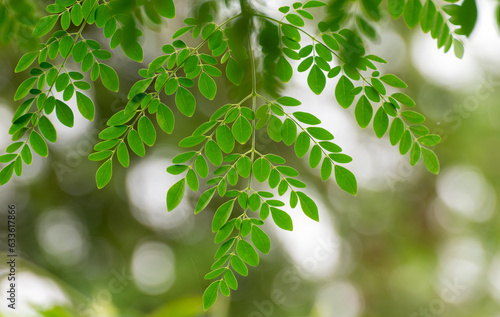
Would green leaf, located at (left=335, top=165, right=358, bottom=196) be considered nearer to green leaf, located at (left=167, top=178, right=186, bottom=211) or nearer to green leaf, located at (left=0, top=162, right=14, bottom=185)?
green leaf, located at (left=167, top=178, right=186, bottom=211)

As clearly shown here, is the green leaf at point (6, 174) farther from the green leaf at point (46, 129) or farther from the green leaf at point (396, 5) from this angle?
the green leaf at point (396, 5)

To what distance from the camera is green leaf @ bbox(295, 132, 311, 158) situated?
0.59m

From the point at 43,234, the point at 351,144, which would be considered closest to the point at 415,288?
the point at 351,144

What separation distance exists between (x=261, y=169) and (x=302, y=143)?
2.6 inches

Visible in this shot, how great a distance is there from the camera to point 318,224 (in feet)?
6.57

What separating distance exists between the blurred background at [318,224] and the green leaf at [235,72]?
1.25 meters

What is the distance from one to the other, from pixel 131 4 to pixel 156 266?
2.11m

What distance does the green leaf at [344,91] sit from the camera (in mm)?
550

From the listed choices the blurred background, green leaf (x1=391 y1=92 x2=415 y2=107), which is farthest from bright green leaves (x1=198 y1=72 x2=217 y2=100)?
the blurred background

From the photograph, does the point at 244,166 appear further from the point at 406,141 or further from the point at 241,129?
the point at 406,141

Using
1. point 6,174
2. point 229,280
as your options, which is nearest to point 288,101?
point 229,280

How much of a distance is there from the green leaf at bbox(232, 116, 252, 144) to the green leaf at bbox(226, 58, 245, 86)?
58mm

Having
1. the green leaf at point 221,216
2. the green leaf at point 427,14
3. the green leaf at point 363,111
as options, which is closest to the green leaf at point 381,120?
the green leaf at point 363,111

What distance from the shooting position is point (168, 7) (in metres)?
0.47
